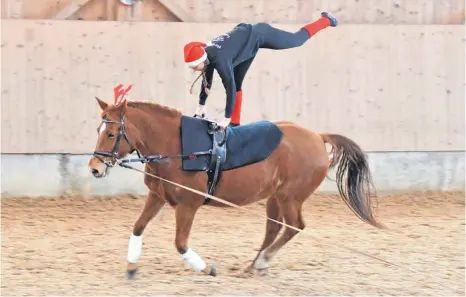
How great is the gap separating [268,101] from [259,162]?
10.7 ft

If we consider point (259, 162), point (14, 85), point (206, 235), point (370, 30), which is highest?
point (370, 30)

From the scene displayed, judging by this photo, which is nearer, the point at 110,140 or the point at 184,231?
the point at 110,140

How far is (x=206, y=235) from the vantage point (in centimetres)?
647

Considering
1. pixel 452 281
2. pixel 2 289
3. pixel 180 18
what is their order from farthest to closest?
pixel 180 18 → pixel 452 281 → pixel 2 289

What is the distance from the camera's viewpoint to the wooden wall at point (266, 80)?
7.79 meters

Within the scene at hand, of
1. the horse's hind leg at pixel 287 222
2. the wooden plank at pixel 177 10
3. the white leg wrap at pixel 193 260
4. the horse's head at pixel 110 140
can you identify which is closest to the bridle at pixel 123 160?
the horse's head at pixel 110 140

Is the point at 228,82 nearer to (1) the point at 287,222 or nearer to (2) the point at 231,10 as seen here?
(1) the point at 287,222

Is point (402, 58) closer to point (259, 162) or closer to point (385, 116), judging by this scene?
point (385, 116)

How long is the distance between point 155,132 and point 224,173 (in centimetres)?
53

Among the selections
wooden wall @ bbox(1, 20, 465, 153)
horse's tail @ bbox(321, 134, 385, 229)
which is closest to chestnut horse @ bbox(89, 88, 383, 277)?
horse's tail @ bbox(321, 134, 385, 229)

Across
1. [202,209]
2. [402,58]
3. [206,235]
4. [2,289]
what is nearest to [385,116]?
[402,58]

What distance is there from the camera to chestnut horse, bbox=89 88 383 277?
4.67 m

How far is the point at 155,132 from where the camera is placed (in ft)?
15.8

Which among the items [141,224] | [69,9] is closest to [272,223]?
[141,224]
